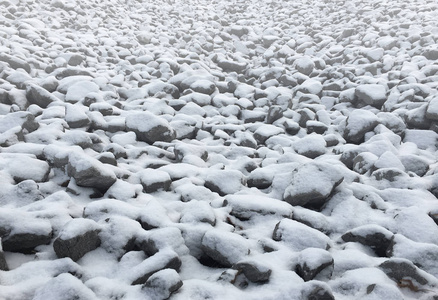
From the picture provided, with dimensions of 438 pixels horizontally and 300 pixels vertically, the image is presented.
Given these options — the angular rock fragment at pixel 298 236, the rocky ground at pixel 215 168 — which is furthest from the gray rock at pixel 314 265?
the angular rock fragment at pixel 298 236

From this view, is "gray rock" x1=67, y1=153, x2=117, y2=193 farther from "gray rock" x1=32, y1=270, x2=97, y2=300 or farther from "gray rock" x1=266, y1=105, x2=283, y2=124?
"gray rock" x1=266, y1=105, x2=283, y2=124

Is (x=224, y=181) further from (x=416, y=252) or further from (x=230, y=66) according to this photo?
(x=230, y=66)

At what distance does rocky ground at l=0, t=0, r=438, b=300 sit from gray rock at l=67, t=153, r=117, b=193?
0.06 feet

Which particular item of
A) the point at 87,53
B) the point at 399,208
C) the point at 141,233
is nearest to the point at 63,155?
the point at 141,233

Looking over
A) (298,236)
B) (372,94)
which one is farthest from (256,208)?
(372,94)

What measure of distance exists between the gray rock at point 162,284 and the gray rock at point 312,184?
4.34ft

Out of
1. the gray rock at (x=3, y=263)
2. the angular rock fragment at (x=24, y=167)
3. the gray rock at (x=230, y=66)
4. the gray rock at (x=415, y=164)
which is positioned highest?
the gray rock at (x=230, y=66)

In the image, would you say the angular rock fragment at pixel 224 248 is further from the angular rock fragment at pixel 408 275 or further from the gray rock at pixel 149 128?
the gray rock at pixel 149 128

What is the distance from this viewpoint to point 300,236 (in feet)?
7.95

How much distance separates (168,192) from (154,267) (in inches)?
42.4

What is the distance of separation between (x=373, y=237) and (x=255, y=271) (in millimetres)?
998

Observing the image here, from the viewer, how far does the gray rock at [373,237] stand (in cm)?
244

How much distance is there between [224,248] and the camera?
7.34 feet

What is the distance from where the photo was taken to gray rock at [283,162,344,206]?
285 centimetres
